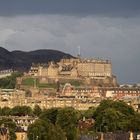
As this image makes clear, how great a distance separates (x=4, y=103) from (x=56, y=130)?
100305 millimetres

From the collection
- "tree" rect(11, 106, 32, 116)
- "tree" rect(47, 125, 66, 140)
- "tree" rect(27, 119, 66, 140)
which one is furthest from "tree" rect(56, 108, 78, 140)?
"tree" rect(11, 106, 32, 116)

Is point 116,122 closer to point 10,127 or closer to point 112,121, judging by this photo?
point 112,121

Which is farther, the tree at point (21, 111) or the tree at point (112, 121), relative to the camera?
the tree at point (21, 111)

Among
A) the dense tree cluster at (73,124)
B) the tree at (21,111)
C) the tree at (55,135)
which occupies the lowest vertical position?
the tree at (55,135)

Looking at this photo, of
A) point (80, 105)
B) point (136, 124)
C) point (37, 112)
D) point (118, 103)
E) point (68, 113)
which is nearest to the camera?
point (136, 124)

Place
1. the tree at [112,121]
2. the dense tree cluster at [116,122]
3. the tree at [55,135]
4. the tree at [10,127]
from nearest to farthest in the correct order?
1. the tree at [55,135]
2. the tree at [10,127]
3. the dense tree cluster at [116,122]
4. the tree at [112,121]

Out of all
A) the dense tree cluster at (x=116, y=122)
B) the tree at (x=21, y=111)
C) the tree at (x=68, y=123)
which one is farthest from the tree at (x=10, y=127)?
the tree at (x=21, y=111)

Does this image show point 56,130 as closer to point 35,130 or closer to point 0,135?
point 35,130

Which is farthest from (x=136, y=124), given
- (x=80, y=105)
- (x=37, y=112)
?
(x=80, y=105)

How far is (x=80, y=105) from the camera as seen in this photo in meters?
186

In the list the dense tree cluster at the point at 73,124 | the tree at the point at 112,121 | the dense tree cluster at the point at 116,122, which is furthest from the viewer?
the tree at the point at 112,121

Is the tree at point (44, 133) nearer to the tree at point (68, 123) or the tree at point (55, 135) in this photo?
the tree at point (55, 135)

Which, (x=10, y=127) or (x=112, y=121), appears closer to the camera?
(x=10, y=127)

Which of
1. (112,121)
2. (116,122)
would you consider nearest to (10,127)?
(116,122)
